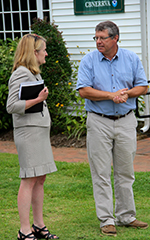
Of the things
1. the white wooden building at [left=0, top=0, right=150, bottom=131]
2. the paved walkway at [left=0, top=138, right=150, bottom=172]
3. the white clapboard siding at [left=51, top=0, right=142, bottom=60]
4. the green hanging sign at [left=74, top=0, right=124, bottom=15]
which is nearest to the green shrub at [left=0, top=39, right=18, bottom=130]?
the paved walkway at [left=0, top=138, right=150, bottom=172]

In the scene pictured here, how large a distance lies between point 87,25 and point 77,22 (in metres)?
0.26

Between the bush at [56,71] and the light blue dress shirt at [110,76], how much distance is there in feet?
14.2

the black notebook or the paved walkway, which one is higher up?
the black notebook

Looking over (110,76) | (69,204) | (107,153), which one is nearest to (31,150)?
(107,153)

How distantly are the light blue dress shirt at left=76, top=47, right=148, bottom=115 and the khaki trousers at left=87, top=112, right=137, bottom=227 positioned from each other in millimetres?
104

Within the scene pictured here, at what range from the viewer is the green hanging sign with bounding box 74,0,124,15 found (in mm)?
8109

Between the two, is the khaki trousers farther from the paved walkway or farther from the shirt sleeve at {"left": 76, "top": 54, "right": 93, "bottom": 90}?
the paved walkway

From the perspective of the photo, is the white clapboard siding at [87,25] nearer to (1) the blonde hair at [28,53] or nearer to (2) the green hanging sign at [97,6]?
(2) the green hanging sign at [97,6]

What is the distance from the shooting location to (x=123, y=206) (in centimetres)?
405

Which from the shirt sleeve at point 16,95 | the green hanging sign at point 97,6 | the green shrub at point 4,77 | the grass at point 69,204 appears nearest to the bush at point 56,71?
the green hanging sign at point 97,6

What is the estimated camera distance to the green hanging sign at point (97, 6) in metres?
8.11

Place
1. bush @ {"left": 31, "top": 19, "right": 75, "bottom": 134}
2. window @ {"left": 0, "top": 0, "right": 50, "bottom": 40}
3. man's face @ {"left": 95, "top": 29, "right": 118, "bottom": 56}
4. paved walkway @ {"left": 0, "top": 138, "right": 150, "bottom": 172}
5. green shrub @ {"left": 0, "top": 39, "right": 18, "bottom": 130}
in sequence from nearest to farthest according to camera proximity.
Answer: man's face @ {"left": 95, "top": 29, "right": 118, "bottom": 56}
paved walkway @ {"left": 0, "top": 138, "right": 150, "bottom": 172}
bush @ {"left": 31, "top": 19, "right": 75, "bottom": 134}
green shrub @ {"left": 0, "top": 39, "right": 18, "bottom": 130}
window @ {"left": 0, "top": 0, "right": 50, "bottom": 40}

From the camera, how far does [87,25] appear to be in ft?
28.6

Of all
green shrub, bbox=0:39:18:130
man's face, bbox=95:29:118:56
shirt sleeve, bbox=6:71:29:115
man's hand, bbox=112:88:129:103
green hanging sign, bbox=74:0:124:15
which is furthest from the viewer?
green shrub, bbox=0:39:18:130
